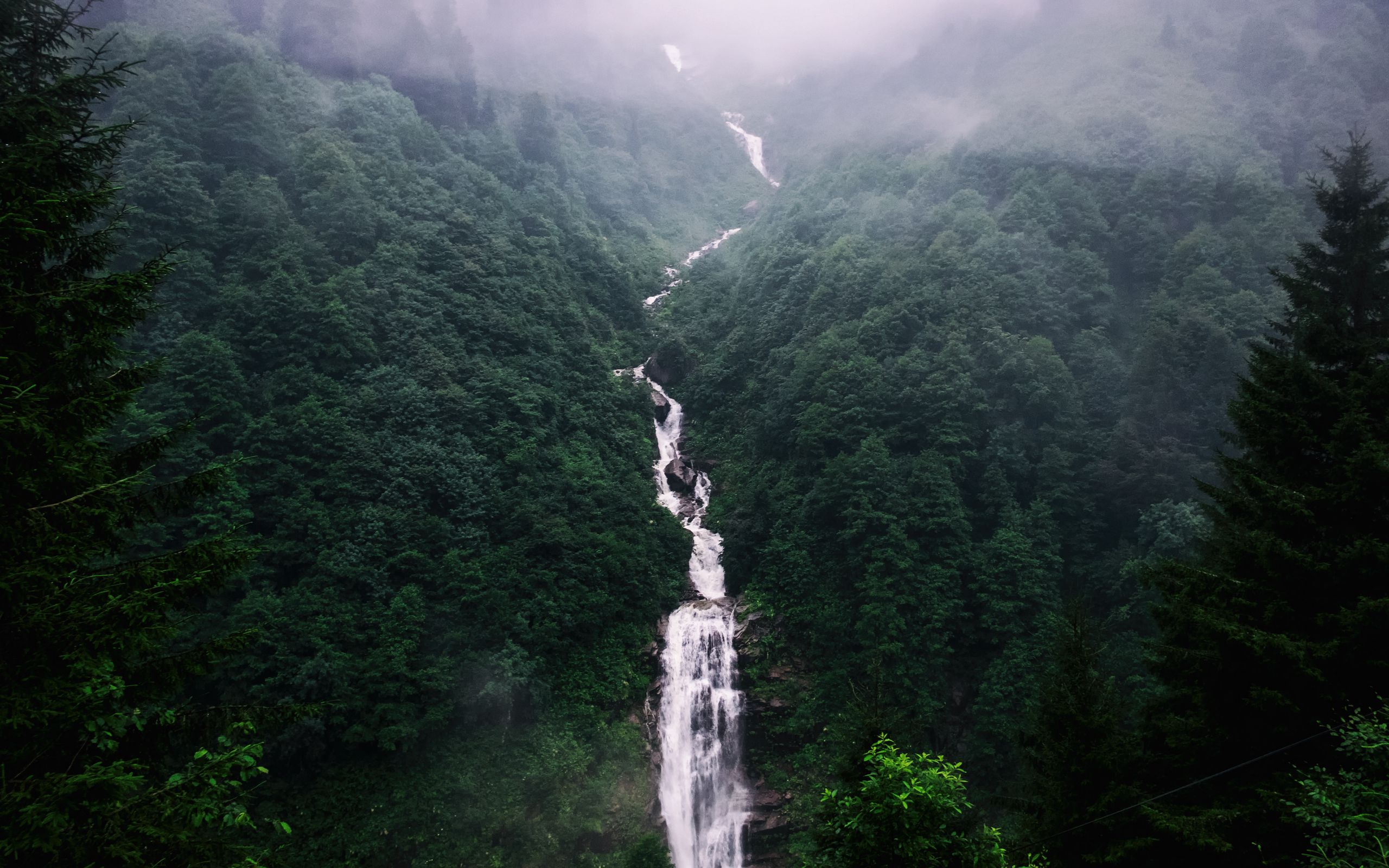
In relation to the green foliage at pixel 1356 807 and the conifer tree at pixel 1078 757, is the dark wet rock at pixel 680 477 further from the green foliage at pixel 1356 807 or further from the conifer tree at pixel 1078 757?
the green foliage at pixel 1356 807

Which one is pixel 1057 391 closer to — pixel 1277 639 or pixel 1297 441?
pixel 1297 441

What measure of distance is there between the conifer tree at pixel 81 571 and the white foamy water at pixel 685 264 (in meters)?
49.4

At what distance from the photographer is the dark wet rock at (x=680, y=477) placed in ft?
132

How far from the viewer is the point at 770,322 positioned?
48844mm

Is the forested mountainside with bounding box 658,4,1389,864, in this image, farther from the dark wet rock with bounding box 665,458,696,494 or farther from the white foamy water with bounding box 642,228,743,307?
the white foamy water with bounding box 642,228,743,307

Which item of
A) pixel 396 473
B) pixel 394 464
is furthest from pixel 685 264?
pixel 396 473

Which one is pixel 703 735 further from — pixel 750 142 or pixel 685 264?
pixel 750 142

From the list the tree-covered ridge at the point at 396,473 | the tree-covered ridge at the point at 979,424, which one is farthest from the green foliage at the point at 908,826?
the tree-covered ridge at the point at 396,473

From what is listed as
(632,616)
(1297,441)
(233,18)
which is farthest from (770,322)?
(233,18)

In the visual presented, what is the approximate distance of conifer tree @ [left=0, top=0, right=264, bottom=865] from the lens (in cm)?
522

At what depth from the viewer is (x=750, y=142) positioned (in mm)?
101750

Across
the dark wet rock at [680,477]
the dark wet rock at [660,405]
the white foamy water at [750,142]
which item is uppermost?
the white foamy water at [750,142]

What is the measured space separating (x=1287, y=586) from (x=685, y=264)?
61.7 metres

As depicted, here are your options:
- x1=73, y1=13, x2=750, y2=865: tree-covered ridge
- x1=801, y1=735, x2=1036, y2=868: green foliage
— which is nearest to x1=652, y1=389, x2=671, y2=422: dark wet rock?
x1=73, y1=13, x2=750, y2=865: tree-covered ridge
